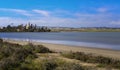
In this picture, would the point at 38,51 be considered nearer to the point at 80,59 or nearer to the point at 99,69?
the point at 80,59

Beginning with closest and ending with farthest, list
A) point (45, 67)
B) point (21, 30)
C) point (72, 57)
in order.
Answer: point (45, 67)
point (72, 57)
point (21, 30)

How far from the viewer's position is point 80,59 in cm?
1634

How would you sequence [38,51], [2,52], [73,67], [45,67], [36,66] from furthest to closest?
[38,51] → [2,52] → [36,66] → [45,67] → [73,67]

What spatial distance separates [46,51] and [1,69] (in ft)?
34.2

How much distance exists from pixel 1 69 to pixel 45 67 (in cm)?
183

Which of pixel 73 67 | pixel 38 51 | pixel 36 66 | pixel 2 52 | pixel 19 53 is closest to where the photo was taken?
pixel 73 67

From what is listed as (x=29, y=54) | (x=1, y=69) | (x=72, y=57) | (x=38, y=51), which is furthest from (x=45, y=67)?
(x=38, y=51)

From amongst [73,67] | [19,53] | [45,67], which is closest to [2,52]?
[19,53]

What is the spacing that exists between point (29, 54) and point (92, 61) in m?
3.73

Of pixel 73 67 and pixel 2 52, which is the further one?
pixel 2 52

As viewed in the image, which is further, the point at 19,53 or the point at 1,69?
the point at 19,53

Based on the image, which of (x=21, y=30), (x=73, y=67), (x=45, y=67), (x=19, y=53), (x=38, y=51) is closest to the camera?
(x=73, y=67)

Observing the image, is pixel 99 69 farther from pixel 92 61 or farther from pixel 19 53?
pixel 19 53

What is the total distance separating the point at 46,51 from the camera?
21.5m
